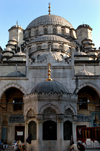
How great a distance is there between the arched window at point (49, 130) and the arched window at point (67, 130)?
44 centimetres

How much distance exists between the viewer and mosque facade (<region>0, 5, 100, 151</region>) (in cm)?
982

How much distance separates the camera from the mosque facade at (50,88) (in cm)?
982

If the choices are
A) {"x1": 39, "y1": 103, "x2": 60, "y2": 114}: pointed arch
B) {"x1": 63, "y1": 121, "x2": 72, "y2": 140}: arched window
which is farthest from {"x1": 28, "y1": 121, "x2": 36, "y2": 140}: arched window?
{"x1": 63, "y1": 121, "x2": 72, "y2": 140}: arched window

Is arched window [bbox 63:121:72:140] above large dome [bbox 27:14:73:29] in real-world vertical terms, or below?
below

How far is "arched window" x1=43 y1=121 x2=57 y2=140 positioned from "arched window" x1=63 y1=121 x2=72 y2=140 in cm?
44

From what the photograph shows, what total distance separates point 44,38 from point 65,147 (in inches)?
889

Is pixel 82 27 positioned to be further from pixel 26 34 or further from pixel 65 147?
pixel 65 147

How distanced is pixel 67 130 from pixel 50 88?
1968mm

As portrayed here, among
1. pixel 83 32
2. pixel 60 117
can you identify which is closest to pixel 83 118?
pixel 60 117

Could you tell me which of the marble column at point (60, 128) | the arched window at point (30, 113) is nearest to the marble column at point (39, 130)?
the arched window at point (30, 113)

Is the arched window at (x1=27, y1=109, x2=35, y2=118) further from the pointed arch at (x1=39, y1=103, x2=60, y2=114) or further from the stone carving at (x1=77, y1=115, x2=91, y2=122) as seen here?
the stone carving at (x1=77, y1=115, x2=91, y2=122)

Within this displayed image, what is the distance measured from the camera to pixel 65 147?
9.70m

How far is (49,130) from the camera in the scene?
9.79 m

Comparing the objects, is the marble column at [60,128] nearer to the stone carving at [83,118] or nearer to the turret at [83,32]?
the stone carving at [83,118]
